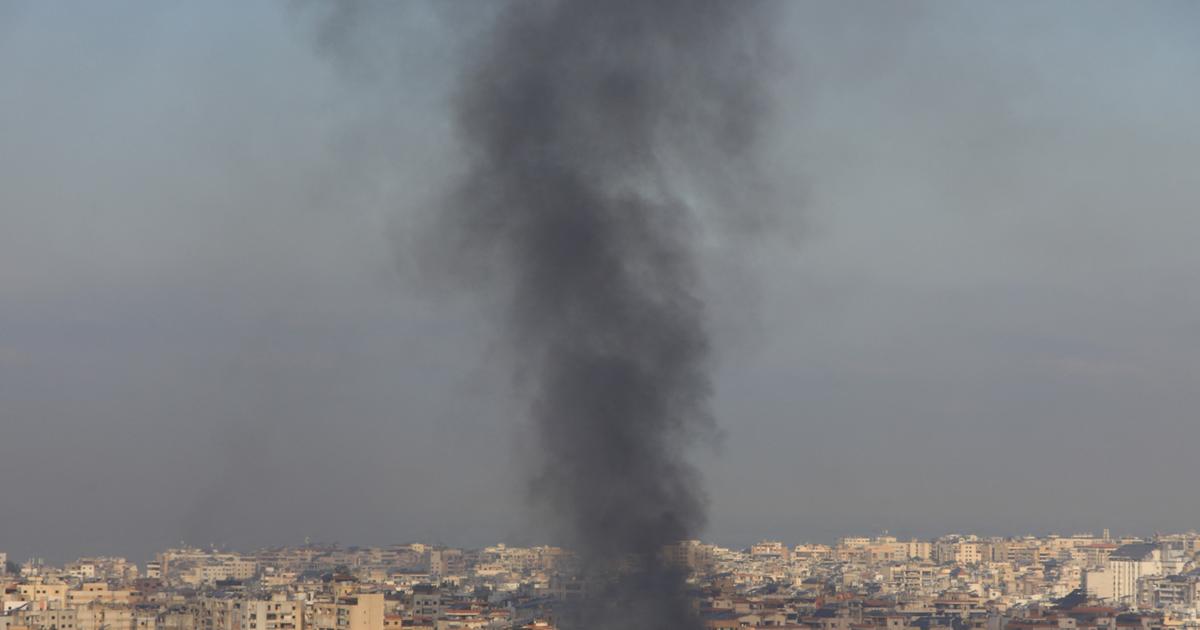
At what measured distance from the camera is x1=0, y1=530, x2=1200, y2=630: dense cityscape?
32594 mm

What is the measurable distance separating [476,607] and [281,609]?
13.5 ft

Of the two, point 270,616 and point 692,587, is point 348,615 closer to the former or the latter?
point 270,616

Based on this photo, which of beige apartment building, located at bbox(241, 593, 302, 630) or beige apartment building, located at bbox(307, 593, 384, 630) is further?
beige apartment building, located at bbox(241, 593, 302, 630)

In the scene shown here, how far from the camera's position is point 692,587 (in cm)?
1923

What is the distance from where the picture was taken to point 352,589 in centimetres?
3656

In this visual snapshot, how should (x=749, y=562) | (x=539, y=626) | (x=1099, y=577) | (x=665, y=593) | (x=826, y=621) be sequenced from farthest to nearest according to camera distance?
(x=749, y=562) < (x=1099, y=577) < (x=826, y=621) < (x=539, y=626) < (x=665, y=593)

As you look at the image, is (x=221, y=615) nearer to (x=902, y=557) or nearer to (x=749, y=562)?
(x=749, y=562)

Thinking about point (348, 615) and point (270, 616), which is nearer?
point (348, 615)

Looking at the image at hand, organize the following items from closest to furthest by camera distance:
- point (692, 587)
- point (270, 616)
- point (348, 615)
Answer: point (692, 587), point (348, 615), point (270, 616)

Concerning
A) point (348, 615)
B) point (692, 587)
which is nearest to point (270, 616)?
point (348, 615)

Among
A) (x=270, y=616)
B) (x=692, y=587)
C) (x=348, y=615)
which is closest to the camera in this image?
(x=692, y=587)

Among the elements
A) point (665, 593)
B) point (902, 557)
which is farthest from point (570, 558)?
point (902, 557)

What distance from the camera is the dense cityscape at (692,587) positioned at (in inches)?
1283

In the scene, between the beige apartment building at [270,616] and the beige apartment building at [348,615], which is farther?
the beige apartment building at [270,616]
